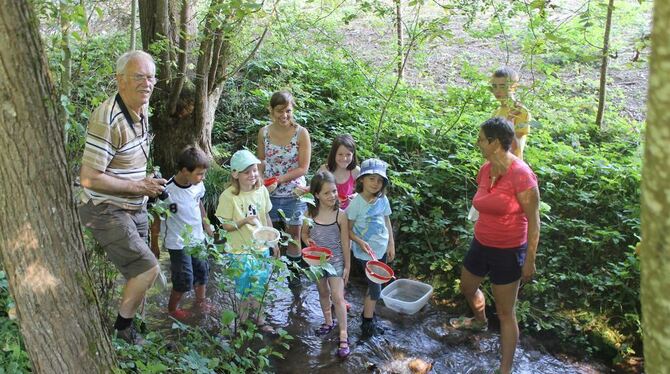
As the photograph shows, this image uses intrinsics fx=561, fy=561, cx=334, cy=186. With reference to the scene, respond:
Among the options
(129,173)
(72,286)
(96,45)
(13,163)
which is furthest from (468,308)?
(96,45)

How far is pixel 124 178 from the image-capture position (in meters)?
3.49

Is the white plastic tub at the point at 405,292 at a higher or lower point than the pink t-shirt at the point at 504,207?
lower

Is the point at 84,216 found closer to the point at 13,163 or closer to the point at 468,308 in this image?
the point at 13,163

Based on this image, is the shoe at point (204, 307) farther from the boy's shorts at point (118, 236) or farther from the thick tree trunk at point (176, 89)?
the thick tree trunk at point (176, 89)

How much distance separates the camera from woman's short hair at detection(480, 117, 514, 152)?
148 inches

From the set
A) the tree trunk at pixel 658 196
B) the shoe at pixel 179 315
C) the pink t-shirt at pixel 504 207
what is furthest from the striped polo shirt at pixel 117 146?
the tree trunk at pixel 658 196

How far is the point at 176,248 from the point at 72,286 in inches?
78.6

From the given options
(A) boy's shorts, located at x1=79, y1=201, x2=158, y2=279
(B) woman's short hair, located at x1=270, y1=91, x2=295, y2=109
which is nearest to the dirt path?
(B) woman's short hair, located at x1=270, y1=91, x2=295, y2=109

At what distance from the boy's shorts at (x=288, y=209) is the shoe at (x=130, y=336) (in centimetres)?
166

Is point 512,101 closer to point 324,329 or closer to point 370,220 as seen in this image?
point 370,220

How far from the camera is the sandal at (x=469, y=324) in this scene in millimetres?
4918

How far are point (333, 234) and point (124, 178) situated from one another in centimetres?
169

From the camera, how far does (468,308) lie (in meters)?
5.32

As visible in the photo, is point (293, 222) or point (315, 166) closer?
point (293, 222)
